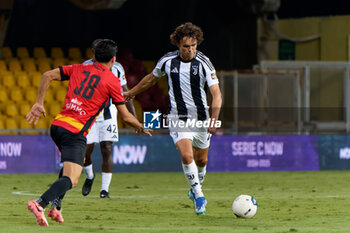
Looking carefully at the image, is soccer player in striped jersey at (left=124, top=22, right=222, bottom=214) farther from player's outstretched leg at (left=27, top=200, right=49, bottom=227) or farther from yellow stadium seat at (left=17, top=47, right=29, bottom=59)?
yellow stadium seat at (left=17, top=47, right=29, bottom=59)

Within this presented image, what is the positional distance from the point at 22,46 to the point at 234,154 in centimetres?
880

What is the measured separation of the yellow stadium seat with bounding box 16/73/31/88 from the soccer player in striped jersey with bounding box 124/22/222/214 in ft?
40.8

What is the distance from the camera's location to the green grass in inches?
320

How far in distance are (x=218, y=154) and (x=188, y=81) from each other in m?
9.12

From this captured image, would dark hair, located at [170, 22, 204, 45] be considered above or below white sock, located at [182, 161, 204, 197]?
above

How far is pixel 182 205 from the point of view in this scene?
1074 centimetres

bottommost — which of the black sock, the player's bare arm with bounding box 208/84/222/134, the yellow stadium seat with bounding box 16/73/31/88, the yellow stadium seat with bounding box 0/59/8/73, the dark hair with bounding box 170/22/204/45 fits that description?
the black sock

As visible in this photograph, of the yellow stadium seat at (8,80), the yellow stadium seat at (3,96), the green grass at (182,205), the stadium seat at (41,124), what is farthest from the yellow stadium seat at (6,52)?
the green grass at (182,205)

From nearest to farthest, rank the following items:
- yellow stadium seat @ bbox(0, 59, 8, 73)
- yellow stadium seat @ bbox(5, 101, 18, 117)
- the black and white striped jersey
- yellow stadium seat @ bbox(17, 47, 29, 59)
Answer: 1. the black and white striped jersey
2. yellow stadium seat @ bbox(5, 101, 18, 117)
3. yellow stadium seat @ bbox(0, 59, 8, 73)
4. yellow stadium seat @ bbox(17, 47, 29, 59)

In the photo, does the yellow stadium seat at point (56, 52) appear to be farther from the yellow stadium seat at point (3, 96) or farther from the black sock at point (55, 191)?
the black sock at point (55, 191)

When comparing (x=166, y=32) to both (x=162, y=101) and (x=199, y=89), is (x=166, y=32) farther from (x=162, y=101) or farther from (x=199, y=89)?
(x=199, y=89)

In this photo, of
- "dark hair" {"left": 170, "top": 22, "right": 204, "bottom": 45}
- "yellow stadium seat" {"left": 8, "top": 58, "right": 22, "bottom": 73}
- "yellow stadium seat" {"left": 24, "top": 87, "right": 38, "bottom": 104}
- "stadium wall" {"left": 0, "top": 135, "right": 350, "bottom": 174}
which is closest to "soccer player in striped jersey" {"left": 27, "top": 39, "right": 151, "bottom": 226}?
"dark hair" {"left": 170, "top": 22, "right": 204, "bottom": 45}

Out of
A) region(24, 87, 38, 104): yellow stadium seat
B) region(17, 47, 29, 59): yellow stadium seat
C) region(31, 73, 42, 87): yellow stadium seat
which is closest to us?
region(24, 87, 38, 104): yellow stadium seat

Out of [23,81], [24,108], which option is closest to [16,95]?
[23,81]
